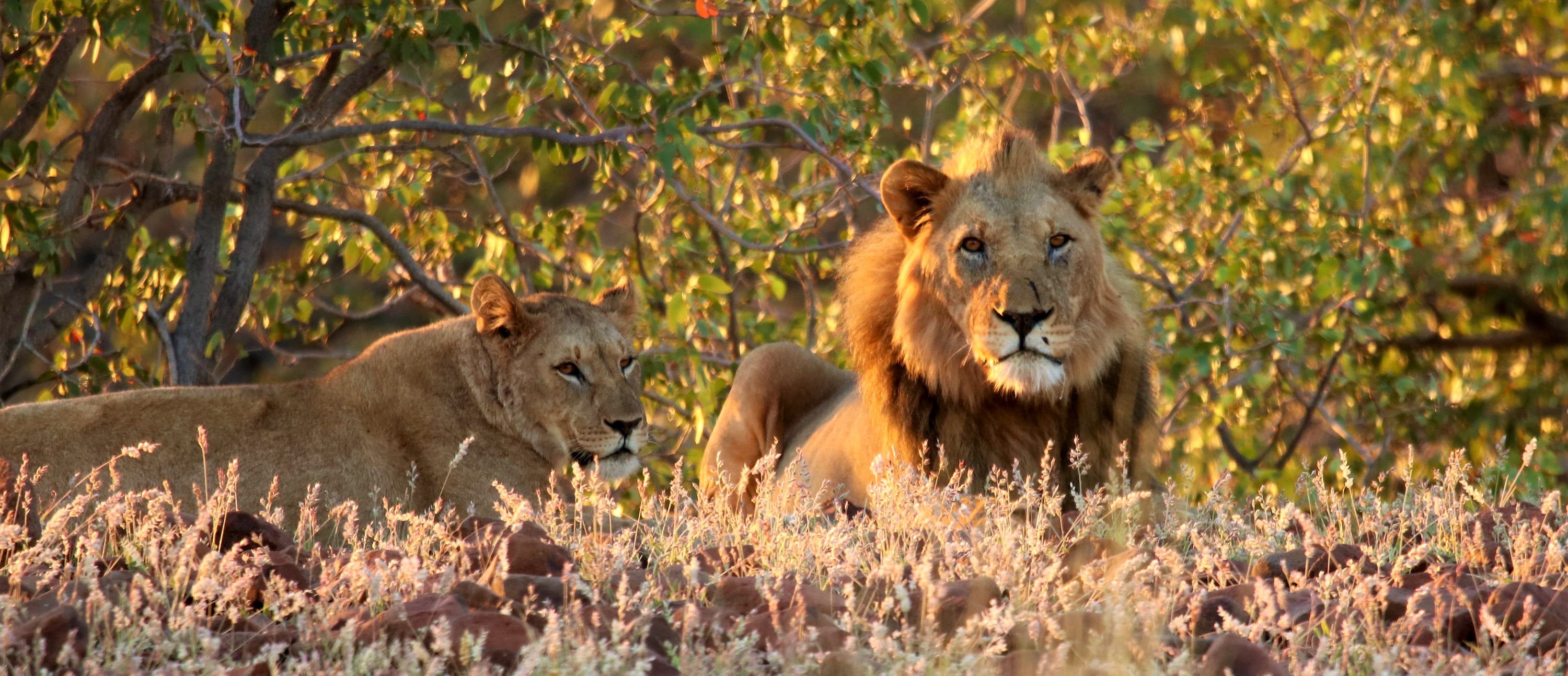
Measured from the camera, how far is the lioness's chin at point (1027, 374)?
4961mm

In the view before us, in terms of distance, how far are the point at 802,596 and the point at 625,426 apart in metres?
2.62

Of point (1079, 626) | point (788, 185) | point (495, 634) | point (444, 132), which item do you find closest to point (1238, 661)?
point (1079, 626)

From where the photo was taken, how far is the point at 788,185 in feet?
41.0

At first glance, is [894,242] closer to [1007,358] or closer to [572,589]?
[1007,358]

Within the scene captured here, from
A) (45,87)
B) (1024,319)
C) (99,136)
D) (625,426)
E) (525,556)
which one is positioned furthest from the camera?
(99,136)

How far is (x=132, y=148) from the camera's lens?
615 inches

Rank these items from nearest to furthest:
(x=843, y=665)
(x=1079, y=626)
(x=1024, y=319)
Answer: (x=843, y=665)
(x=1079, y=626)
(x=1024, y=319)

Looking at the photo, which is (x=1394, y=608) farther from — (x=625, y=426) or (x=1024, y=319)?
(x=625, y=426)

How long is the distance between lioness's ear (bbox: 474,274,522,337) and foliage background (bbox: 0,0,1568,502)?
0.74 metres

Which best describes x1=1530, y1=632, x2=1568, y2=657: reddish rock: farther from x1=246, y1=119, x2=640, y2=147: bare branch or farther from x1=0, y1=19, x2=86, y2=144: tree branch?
x1=0, y1=19, x2=86, y2=144: tree branch

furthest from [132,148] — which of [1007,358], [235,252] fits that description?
[1007,358]

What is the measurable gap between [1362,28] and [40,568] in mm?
8676

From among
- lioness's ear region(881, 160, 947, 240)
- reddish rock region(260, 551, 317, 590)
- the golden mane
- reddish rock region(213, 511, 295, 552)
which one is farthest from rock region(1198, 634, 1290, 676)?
lioness's ear region(881, 160, 947, 240)

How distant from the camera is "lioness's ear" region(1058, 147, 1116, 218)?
5504mm
